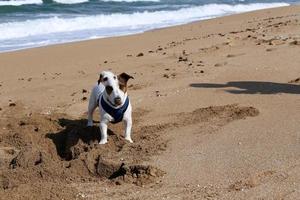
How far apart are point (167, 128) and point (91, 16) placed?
49.5ft

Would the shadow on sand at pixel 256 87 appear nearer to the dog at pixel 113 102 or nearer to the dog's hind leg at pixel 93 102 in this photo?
the dog's hind leg at pixel 93 102

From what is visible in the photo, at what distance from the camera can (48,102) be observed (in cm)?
806

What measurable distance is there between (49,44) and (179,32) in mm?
3486

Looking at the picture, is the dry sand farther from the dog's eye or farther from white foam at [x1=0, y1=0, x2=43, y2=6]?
white foam at [x1=0, y1=0, x2=43, y2=6]

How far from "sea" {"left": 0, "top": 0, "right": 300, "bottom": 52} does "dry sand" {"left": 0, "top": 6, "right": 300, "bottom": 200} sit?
4.65 metres

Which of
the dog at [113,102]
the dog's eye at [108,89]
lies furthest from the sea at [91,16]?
the dog's eye at [108,89]

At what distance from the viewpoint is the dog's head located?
5.41 m

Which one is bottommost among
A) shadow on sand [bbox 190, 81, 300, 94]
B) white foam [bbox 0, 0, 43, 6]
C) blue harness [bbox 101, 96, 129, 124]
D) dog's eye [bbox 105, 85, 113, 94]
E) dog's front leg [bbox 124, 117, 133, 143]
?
white foam [bbox 0, 0, 43, 6]

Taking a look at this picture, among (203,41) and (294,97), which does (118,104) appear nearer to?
(294,97)

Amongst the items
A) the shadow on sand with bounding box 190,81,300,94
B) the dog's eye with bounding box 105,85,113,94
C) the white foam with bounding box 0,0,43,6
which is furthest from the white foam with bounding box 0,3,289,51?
the dog's eye with bounding box 105,85,113,94

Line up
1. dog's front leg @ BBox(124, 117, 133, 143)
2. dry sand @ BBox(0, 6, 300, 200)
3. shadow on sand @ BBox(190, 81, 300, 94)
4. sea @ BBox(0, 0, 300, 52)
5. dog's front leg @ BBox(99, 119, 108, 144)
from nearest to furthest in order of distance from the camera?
dry sand @ BBox(0, 6, 300, 200), dog's front leg @ BBox(99, 119, 108, 144), dog's front leg @ BBox(124, 117, 133, 143), shadow on sand @ BBox(190, 81, 300, 94), sea @ BBox(0, 0, 300, 52)

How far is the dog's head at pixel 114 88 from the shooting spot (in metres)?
5.41

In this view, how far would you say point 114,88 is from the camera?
5.41m

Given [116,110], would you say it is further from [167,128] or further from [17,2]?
[17,2]
